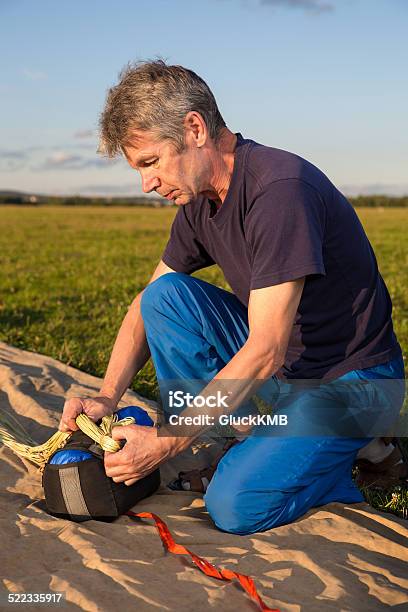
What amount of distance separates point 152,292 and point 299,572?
1.80 m

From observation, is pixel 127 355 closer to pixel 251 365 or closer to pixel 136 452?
pixel 136 452

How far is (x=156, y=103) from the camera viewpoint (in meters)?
3.63

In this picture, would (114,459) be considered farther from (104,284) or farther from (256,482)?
(104,284)

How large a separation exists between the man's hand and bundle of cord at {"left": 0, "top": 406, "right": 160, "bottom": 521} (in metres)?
0.06

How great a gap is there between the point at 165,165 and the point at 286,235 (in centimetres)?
68

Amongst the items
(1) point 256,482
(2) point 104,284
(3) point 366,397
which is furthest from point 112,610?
(2) point 104,284

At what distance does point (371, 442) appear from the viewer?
4.46 metres

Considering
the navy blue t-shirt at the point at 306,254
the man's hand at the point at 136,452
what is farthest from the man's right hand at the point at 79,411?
the navy blue t-shirt at the point at 306,254

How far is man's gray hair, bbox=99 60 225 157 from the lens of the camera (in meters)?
3.63

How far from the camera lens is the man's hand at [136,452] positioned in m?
3.61

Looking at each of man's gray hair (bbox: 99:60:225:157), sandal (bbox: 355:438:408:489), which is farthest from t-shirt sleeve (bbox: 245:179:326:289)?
sandal (bbox: 355:438:408:489)

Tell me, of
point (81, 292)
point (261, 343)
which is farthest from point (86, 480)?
point (81, 292)

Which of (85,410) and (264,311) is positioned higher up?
(264,311)

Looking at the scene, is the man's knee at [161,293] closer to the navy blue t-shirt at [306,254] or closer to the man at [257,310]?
the man at [257,310]
